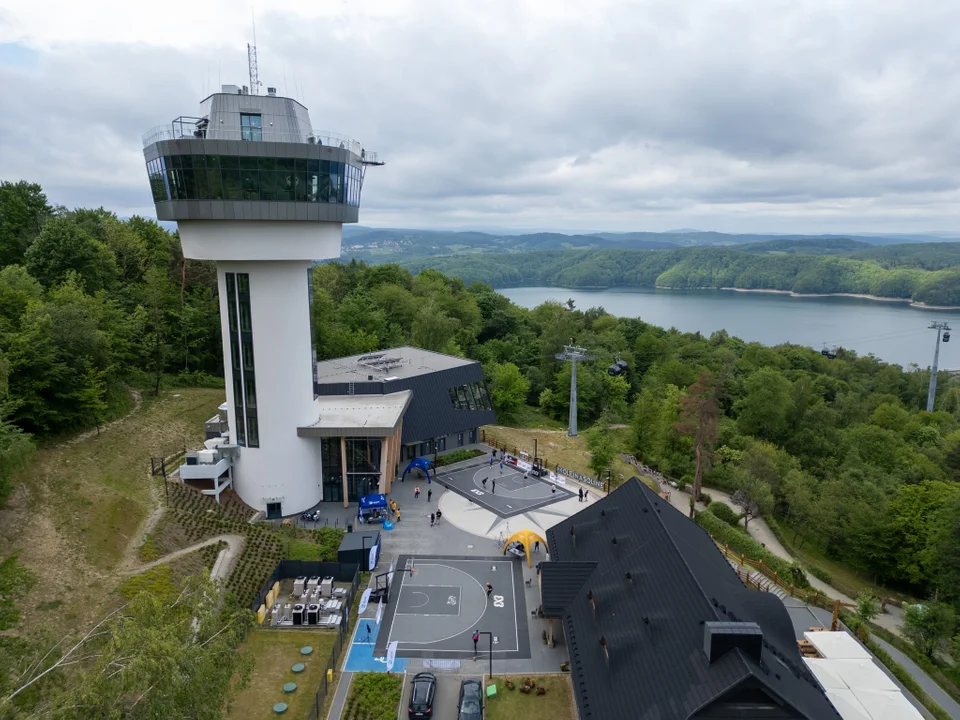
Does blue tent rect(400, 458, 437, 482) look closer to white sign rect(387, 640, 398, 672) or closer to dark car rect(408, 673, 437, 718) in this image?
white sign rect(387, 640, 398, 672)

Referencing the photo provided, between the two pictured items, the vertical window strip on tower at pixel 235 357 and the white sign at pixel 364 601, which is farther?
the vertical window strip on tower at pixel 235 357

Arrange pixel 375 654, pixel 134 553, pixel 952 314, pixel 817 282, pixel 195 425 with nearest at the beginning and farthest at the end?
1. pixel 375 654
2. pixel 134 553
3. pixel 195 425
4. pixel 952 314
5. pixel 817 282

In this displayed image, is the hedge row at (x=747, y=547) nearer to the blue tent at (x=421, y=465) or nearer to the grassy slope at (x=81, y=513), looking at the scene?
the blue tent at (x=421, y=465)

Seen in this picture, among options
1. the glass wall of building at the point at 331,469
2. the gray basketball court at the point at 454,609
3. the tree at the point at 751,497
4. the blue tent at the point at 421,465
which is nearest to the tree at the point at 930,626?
the tree at the point at 751,497

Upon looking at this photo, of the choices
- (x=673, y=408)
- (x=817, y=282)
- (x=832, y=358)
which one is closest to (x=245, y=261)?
(x=673, y=408)

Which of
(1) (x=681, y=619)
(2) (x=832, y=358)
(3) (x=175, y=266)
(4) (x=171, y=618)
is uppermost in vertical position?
(3) (x=175, y=266)

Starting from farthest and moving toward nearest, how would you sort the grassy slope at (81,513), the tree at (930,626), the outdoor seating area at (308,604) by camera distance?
the tree at (930,626) < the outdoor seating area at (308,604) < the grassy slope at (81,513)

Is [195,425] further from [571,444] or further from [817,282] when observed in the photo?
[817,282]
